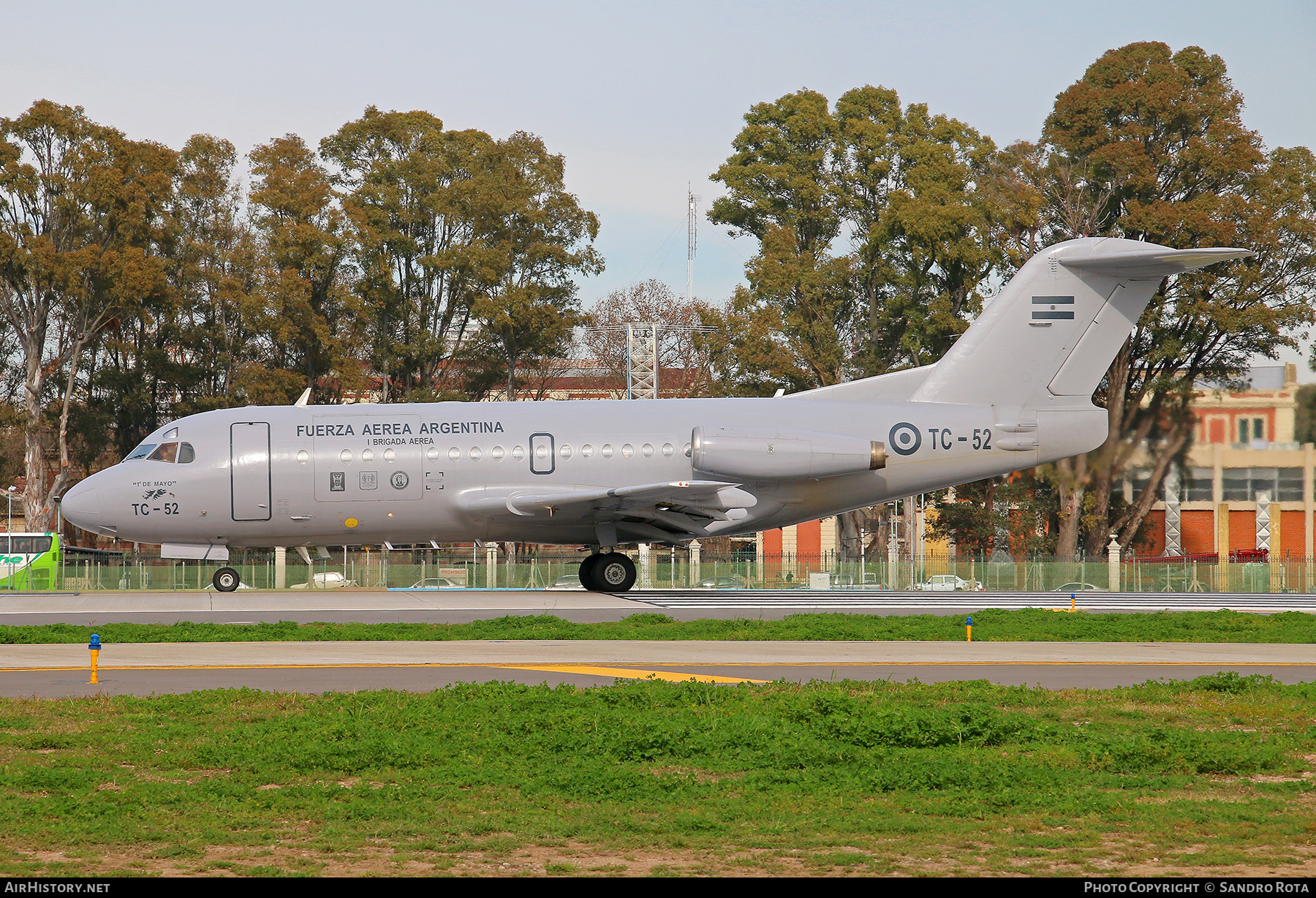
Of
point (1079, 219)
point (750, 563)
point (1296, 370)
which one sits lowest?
point (750, 563)

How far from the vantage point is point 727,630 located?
20.7m

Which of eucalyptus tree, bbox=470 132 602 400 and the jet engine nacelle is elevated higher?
eucalyptus tree, bbox=470 132 602 400

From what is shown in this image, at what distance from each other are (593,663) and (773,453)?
11.5 meters

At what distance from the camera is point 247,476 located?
27781 millimetres

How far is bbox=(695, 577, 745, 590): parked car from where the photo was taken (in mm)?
35344

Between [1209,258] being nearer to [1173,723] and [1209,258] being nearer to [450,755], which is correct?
[1173,723]

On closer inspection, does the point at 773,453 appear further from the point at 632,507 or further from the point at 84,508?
the point at 84,508

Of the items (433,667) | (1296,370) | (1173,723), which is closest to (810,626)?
(433,667)

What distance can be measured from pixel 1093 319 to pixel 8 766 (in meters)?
25.0

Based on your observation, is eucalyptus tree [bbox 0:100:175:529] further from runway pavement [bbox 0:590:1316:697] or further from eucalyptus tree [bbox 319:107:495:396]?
runway pavement [bbox 0:590:1316:697]

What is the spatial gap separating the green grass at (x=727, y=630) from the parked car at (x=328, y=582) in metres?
12.8

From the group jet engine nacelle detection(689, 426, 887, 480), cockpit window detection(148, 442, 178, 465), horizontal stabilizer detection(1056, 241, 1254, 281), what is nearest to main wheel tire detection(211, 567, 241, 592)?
cockpit window detection(148, 442, 178, 465)

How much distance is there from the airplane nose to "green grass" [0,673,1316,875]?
54.1 feet

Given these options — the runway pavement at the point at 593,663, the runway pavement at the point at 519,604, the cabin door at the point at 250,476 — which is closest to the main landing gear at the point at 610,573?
the runway pavement at the point at 519,604
